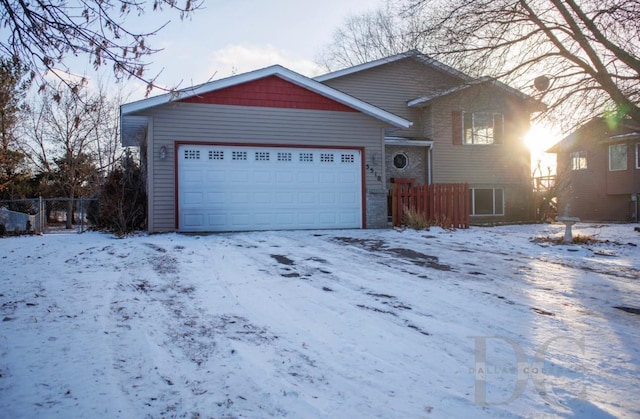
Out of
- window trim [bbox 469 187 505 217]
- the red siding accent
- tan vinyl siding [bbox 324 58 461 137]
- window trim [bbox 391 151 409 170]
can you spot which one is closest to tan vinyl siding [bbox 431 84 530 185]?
window trim [bbox 469 187 505 217]

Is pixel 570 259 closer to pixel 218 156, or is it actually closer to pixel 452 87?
pixel 452 87

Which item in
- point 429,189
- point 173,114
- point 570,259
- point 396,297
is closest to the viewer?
point 396,297

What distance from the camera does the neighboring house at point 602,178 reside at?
2272 centimetres

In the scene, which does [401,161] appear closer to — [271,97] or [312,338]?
[271,97]

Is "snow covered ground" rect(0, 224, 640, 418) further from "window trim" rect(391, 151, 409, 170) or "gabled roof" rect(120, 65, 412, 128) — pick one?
"window trim" rect(391, 151, 409, 170)

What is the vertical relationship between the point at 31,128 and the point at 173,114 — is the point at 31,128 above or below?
above

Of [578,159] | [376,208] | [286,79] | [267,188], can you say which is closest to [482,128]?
[376,208]

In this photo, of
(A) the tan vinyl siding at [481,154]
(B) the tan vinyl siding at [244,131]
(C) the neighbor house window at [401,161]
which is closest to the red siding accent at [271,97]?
(B) the tan vinyl siding at [244,131]

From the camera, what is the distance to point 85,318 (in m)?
4.48

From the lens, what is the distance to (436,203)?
14.0 m

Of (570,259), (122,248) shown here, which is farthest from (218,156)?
(570,259)

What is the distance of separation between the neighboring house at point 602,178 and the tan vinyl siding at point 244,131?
37.3ft

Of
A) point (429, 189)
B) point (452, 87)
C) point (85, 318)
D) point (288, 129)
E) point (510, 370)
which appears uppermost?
point (452, 87)

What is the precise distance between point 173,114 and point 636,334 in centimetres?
1054
